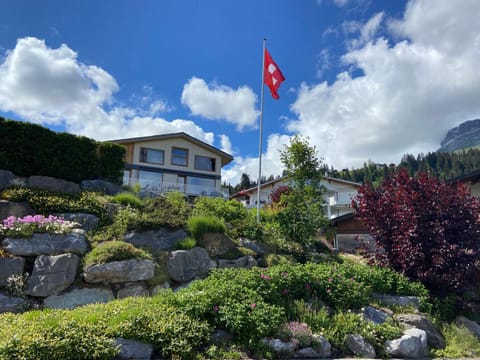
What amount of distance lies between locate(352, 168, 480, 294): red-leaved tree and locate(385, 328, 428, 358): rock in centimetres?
222

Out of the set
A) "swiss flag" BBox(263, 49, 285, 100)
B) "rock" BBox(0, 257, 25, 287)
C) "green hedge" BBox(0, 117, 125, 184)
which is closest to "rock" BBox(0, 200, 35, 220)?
"rock" BBox(0, 257, 25, 287)

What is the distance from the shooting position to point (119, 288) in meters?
6.75

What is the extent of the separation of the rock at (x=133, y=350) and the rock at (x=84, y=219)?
17.3 ft

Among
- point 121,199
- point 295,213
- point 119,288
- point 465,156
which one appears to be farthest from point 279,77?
point 465,156

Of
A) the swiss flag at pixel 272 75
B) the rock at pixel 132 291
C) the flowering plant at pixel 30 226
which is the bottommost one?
the rock at pixel 132 291

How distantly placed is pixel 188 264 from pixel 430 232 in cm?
586

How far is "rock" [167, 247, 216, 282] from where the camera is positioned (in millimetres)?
7367

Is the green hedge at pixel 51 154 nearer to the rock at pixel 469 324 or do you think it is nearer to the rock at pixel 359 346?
the rock at pixel 359 346

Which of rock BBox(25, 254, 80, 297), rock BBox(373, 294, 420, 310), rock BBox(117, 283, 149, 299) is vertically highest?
rock BBox(25, 254, 80, 297)

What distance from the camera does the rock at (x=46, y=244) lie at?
679cm

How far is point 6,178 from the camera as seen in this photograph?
10336mm

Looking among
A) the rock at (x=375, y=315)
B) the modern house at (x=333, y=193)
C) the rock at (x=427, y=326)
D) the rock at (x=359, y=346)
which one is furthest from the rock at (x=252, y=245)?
the modern house at (x=333, y=193)

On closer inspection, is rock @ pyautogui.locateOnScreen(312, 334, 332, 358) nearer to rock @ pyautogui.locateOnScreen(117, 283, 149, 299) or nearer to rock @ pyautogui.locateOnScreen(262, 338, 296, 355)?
rock @ pyautogui.locateOnScreen(262, 338, 296, 355)

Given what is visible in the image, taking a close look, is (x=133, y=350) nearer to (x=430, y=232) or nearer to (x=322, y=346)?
(x=322, y=346)
